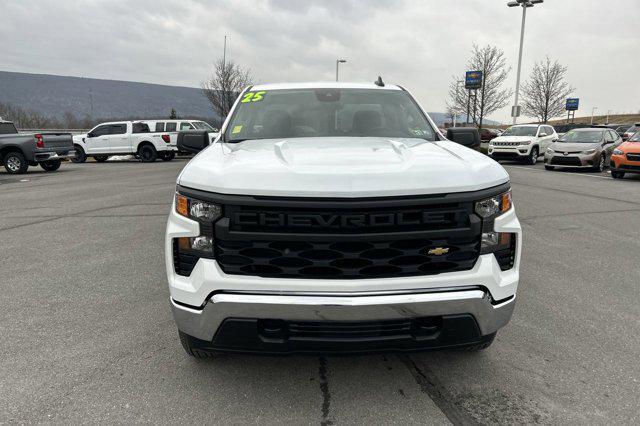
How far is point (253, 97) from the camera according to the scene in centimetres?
418

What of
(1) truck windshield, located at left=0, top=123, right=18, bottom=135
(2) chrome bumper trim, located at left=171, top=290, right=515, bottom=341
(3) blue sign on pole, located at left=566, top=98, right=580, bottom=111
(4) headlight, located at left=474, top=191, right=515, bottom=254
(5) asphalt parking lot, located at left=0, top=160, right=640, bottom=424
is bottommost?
(5) asphalt parking lot, located at left=0, top=160, right=640, bottom=424

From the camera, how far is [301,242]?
7.20 feet

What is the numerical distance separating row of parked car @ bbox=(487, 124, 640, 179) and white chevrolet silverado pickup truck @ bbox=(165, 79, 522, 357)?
14.2 m

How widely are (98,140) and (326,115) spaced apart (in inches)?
881

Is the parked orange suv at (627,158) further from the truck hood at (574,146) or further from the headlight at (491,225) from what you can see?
the headlight at (491,225)

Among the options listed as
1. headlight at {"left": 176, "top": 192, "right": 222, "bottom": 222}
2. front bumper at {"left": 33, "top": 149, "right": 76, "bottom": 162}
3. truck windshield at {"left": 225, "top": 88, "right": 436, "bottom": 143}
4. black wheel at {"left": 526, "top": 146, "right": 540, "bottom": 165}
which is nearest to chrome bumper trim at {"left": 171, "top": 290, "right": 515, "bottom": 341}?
headlight at {"left": 176, "top": 192, "right": 222, "bottom": 222}

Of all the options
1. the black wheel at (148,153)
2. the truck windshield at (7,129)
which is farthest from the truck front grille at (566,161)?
the truck windshield at (7,129)

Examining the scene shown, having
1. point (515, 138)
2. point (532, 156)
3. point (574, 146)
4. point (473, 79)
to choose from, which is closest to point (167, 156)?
point (515, 138)

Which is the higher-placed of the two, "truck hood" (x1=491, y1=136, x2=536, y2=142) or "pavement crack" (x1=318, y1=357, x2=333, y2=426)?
"truck hood" (x1=491, y1=136, x2=536, y2=142)

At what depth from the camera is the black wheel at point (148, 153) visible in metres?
22.8

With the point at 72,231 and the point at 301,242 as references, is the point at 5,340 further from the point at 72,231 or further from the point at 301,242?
the point at 72,231

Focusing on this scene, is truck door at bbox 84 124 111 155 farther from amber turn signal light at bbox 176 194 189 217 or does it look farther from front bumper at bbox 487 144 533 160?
amber turn signal light at bbox 176 194 189 217

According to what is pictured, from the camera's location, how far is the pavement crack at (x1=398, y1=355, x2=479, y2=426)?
2336 millimetres

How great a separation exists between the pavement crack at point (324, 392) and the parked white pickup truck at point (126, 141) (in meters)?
21.4
